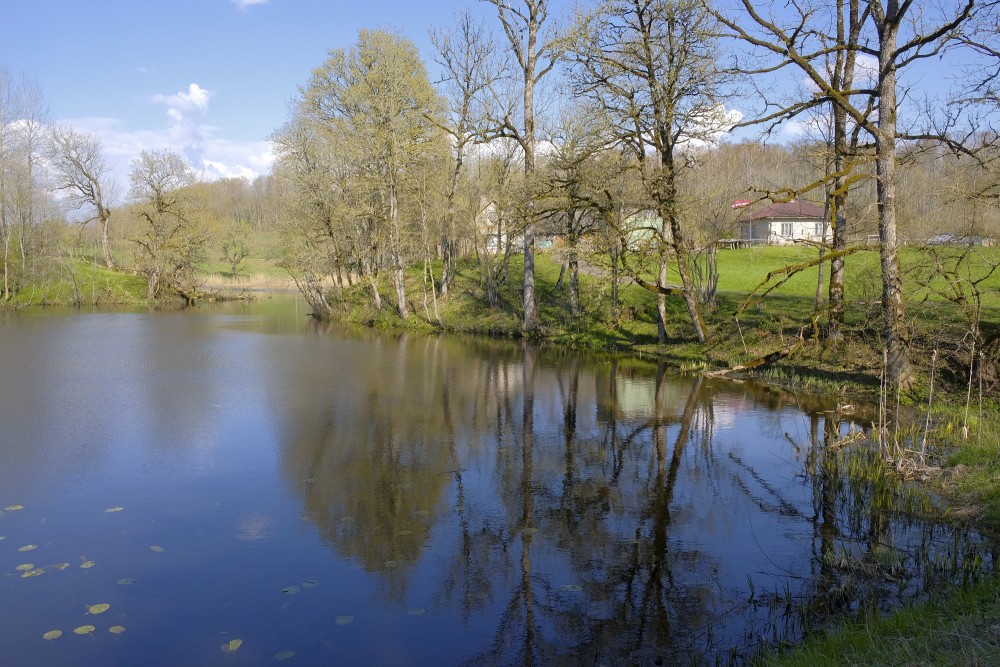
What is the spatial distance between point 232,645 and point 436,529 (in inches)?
105

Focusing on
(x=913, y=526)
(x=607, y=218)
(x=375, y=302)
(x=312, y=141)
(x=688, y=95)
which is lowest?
(x=913, y=526)

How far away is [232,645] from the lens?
5410mm

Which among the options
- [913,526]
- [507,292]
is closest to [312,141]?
[507,292]

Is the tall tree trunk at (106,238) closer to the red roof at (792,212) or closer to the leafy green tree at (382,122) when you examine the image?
the leafy green tree at (382,122)

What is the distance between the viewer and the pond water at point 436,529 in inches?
221

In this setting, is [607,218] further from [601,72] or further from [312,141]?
[312,141]

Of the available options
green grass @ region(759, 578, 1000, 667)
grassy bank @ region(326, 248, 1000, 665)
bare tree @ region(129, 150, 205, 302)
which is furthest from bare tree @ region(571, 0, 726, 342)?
bare tree @ region(129, 150, 205, 302)

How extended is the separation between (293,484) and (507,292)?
2301 cm

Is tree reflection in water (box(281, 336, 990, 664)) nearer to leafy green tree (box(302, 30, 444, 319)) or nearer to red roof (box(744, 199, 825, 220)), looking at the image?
leafy green tree (box(302, 30, 444, 319))

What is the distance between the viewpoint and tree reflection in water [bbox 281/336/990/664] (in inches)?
231

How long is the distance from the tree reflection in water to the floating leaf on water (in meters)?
1.27

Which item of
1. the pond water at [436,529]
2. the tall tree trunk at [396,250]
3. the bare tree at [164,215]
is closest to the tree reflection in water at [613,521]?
the pond water at [436,529]

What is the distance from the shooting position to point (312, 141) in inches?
1250

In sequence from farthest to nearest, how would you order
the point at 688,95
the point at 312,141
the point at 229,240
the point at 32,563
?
the point at 229,240
the point at 312,141
the point at 688,95
the point at 32,563
